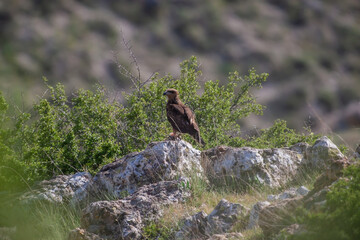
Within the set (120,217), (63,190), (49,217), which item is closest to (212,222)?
(120,217)

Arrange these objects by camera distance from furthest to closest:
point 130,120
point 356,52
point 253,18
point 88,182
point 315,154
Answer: point 253,18, point 356,52, point 130,120, point 88,182, point 315,154

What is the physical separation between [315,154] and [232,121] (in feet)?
16.5

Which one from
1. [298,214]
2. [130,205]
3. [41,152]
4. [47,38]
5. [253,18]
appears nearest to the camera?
[298,214]

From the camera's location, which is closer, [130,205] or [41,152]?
[130,205]

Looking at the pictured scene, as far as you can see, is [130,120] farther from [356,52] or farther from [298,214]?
[356,52]

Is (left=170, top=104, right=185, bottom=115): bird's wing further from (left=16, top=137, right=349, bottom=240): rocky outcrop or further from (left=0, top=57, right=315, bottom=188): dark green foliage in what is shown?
(left=16, top=137, right=349, bottom=240): rocky outcrop

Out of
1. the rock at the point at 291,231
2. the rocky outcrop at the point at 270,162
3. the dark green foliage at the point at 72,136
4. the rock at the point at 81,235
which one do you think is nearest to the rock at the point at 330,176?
the rock at the point at 291,231

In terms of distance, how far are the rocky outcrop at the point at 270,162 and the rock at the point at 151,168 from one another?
1.21 feet

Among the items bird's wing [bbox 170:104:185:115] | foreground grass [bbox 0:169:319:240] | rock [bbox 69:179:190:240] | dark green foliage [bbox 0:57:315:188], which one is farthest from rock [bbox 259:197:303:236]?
bird's wing [bbox 170:104:185:115]

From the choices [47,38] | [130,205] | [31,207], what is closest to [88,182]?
[31,207]

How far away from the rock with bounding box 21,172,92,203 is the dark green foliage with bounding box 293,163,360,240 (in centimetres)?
430

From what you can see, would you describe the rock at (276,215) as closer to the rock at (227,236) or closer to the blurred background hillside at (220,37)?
the rock at (227,236)

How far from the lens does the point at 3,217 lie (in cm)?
388

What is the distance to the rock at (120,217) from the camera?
5719 millimetres
